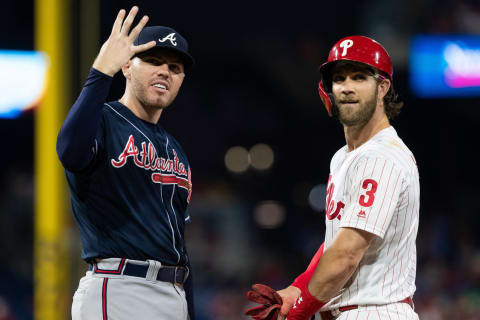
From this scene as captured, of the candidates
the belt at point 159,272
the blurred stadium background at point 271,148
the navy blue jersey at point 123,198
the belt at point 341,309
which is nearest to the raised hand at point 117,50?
the navy blue jersey at point 123,198

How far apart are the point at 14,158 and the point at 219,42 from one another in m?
5.52

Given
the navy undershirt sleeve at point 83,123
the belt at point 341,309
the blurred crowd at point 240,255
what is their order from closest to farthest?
1. the navy undershirt sleeve at point 83,123
2. the belt at point 341,309
3. the blurred crowd at point 240,255

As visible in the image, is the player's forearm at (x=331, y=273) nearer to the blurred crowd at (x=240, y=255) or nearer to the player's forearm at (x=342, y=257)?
the player's forearm at (x=342, y=257)

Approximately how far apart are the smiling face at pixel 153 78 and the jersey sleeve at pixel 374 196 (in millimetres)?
868

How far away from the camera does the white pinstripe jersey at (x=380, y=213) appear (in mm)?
2441

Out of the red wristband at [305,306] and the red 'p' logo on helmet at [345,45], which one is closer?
the red wristband at [305,306]

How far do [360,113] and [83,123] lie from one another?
1058 millimetres

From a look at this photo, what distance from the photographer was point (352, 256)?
2.43 metres

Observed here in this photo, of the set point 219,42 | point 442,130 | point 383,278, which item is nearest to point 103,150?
point 383,278

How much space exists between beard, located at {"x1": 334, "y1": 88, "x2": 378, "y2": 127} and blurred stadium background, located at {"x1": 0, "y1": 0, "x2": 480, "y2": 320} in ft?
14.7

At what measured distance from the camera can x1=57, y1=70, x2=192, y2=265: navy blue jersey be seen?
2598 millimetres

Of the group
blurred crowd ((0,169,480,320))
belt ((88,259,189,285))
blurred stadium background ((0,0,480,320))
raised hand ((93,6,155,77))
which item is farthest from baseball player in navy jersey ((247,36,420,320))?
blurred crowd ((0,169,480,320))

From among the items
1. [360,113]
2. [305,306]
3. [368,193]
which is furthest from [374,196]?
[305,306]

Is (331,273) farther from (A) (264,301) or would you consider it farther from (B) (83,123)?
(B) (83,123)
